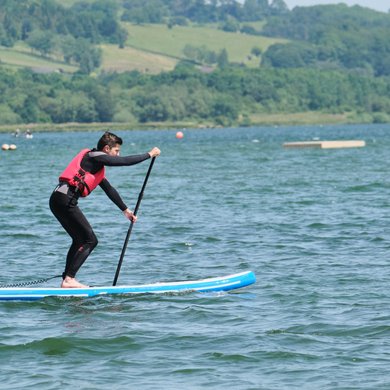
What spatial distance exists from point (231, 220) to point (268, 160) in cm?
4511

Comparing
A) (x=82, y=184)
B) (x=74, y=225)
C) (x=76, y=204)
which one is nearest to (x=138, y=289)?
(x=74, y=225)

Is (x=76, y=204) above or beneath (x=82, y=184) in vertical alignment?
beneath

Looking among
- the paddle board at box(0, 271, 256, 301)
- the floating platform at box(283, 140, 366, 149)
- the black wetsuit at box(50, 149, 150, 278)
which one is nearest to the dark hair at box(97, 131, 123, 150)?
the black wetsuit at box(50, 149, 150, 278)

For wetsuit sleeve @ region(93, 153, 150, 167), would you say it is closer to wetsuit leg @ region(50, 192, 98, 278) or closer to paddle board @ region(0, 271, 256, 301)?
wetsuit leg @ region(50, 192, 98, 278)

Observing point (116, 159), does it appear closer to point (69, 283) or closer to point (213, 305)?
point (69, 283)

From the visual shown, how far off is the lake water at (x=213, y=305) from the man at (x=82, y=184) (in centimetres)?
92

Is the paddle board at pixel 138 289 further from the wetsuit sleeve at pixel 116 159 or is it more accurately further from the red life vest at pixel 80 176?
the wetsuit sleeve at pixel 116 159

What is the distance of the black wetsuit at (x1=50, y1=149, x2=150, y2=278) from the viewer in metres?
16.0

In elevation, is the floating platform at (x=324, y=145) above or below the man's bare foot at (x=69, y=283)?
below

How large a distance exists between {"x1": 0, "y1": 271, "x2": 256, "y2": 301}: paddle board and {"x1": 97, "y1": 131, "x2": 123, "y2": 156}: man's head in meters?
2.15

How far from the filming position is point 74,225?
1658 cm

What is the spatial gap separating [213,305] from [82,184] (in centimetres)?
260

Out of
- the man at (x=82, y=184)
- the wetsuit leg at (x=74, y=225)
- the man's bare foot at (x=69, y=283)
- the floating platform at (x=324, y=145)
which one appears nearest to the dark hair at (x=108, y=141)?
the man at (x=82, y=184)

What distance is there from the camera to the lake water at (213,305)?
42.0 ft
